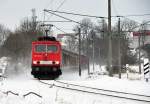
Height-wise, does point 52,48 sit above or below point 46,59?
above

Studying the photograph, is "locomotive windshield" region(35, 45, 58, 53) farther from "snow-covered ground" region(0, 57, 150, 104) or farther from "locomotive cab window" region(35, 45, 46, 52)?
"snow-covered ground" region(0, 57, 150, 104)

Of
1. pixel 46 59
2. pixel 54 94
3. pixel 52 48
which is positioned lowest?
pixel 54 94

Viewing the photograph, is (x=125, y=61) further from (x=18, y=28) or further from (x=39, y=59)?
(x=39, y=59)

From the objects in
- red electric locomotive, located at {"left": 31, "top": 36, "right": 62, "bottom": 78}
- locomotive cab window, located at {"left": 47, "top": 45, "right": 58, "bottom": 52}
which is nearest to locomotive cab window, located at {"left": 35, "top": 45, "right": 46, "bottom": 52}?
red electric locomotive, located at {"left": 31, "top": 36, "right": 62, "bottom": 78}

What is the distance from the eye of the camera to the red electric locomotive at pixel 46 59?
77.0 feet

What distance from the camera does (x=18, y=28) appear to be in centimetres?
6588

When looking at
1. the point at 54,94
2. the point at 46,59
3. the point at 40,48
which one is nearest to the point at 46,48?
Result: the point at 40,48

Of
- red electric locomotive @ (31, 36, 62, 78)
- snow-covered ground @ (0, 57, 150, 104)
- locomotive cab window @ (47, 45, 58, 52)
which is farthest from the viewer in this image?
locomotive cab window @ (47, 45, 58, 52)

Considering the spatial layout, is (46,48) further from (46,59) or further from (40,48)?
(46,59)

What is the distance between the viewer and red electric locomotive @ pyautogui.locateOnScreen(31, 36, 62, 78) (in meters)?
23.5

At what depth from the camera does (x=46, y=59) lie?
23750 millimetres

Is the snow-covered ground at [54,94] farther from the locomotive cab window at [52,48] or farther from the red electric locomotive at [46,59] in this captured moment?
the locomotive cab window at [52,48]

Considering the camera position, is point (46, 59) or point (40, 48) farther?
point (40, 48)

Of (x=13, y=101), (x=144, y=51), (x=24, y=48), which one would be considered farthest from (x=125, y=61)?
(x=13, y=101)
